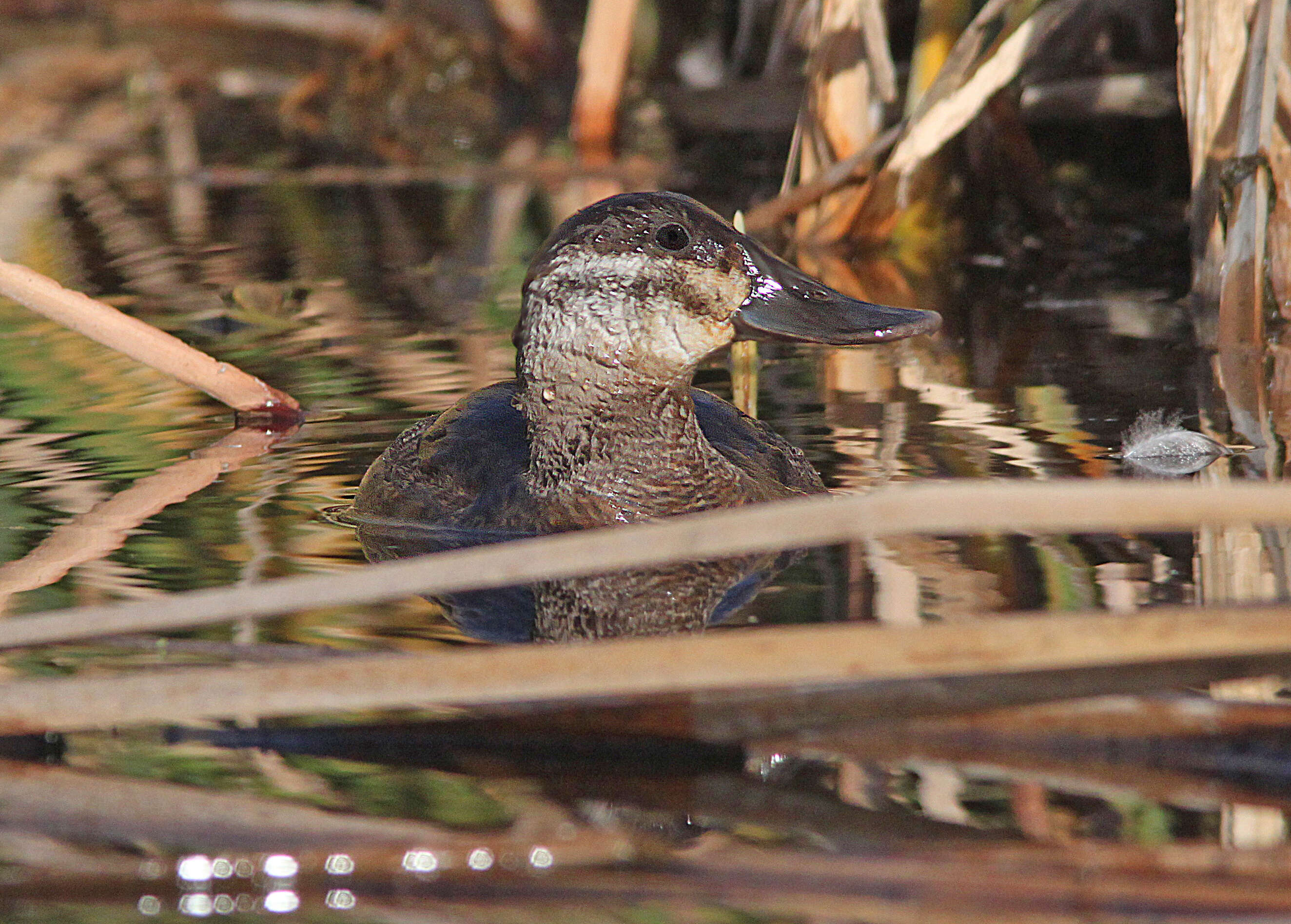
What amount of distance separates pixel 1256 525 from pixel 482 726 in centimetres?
159

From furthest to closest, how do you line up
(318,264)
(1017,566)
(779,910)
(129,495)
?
(318,264)
(129,495)
(1017,566)
(779,910)

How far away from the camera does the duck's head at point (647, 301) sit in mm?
3428

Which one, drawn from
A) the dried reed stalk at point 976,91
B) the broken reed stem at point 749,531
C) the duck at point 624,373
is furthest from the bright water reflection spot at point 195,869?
the dried reed stalk at point 976,91

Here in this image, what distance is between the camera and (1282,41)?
183 inches

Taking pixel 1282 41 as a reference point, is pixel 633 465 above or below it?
below

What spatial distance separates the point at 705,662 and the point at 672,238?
155 centimetres

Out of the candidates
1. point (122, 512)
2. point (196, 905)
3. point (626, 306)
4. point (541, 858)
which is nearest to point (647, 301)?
point (626, 306)

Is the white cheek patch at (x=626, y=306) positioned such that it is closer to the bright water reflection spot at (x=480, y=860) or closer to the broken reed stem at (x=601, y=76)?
the bright water reflection spot at (x=480, y=860)

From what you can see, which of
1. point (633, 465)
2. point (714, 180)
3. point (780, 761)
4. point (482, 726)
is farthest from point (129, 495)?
point (714, 180)

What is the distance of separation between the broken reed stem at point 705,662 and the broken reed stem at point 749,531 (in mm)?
85

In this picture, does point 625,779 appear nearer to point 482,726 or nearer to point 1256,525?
point 482,726

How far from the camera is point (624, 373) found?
344 centimetres

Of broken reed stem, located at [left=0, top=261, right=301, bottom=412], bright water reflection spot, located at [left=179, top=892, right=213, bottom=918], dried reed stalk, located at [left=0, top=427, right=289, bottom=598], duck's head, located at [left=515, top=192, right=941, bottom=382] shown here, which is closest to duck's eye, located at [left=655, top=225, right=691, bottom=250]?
duck's head, located at [left=515, top=192, right=941, bottom=382]

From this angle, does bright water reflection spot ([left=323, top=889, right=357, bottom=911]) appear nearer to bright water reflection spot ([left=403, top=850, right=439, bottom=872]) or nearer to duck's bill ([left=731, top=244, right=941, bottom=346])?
bright water reflection spot ([left=403, top=850, right=439, bottom=872])
